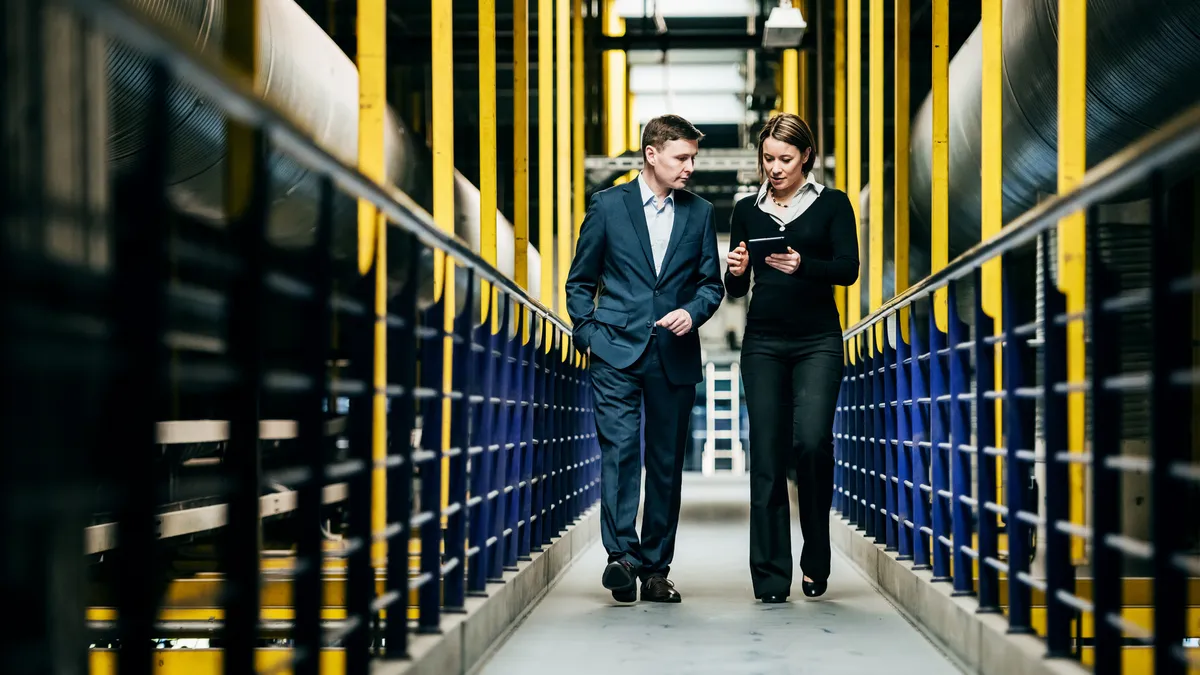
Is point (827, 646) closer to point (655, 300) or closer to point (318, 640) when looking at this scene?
point (655, 300)

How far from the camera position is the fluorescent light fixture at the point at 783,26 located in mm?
9891

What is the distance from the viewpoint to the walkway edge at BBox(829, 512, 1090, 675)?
106 inches

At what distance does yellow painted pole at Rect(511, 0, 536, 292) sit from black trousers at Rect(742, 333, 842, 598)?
3.41 m

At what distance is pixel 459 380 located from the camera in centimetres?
343

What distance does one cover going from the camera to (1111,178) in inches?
83.5

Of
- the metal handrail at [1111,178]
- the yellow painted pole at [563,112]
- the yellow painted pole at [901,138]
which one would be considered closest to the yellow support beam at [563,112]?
the yellow painted pole at [563,112]

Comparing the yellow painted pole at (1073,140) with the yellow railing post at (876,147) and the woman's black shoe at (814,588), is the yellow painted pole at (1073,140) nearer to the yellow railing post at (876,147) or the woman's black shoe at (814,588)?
the woman's black shoe at (814,588)

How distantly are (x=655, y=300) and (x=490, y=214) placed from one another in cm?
252

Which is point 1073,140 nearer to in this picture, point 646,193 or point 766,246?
point 766,246

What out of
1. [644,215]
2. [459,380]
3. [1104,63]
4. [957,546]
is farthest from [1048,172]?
[459,380]

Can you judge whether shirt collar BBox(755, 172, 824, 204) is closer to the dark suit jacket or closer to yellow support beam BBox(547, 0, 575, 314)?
the dark suit jacket

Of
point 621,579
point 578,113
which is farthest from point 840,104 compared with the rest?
point 621,579

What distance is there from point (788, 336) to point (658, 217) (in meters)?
0.56

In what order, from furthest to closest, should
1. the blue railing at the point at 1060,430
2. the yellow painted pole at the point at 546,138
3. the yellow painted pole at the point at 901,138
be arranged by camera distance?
the yellow painted pole at the point at 546,138
the yellow painted pole at the point at 901,138
the blue railing at the point at 1060,430
